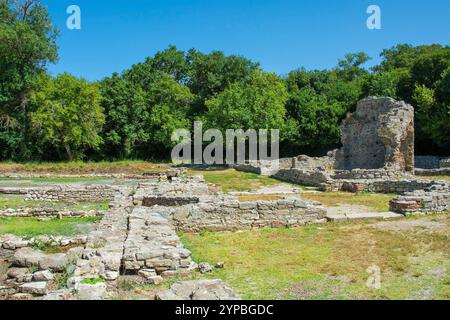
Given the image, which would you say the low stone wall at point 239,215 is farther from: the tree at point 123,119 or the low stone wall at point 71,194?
the tree at point 123,119

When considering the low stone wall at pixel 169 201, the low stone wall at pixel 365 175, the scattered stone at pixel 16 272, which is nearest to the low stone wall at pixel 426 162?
the low stone wall at pixel 365 175

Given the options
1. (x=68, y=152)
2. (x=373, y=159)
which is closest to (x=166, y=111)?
(x=68, y=152)

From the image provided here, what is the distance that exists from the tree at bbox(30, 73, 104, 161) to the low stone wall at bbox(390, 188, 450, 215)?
3614 cm

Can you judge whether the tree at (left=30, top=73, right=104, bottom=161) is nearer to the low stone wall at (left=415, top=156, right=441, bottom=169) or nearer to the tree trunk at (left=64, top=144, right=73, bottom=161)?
the tree trunk at (left=64, top=144, right=73, bottom=161)

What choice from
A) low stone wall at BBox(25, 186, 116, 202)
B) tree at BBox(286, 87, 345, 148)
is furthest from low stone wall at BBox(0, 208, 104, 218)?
tree at BBox(286, 87, 345, 148)

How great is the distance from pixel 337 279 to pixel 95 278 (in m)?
3.90

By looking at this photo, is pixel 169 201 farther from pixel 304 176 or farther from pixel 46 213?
pixel 304 176

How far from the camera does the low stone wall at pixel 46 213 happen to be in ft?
49.4

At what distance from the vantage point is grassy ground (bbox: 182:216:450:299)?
6.71 meters

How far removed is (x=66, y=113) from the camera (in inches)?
1710

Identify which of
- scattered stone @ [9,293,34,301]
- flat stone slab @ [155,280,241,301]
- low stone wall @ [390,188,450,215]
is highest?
low stone wall @ [390,188,450,215]

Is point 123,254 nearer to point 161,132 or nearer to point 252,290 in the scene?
point 252,290

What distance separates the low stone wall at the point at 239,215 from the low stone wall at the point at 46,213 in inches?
164
